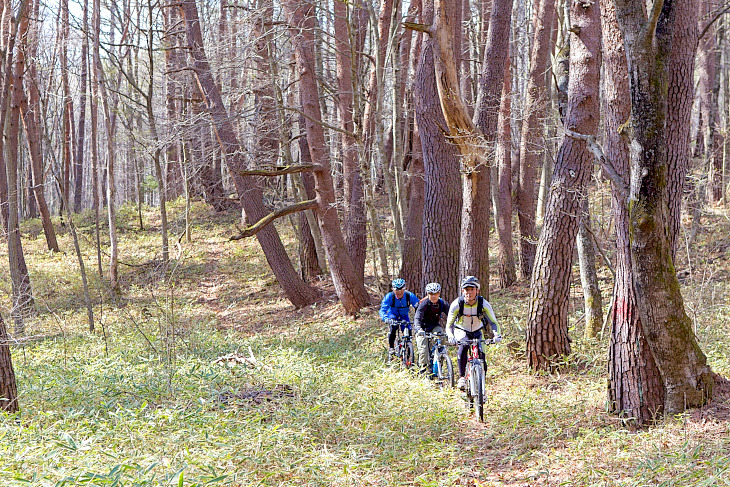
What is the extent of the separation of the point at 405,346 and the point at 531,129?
7455 millimetres

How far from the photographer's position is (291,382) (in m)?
8.56

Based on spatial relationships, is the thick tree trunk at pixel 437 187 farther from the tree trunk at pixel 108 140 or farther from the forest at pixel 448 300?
the tree trunk at pixel 108 140

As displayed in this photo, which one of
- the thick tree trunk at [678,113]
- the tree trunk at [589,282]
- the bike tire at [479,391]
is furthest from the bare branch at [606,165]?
the tree trunk at [589,282]

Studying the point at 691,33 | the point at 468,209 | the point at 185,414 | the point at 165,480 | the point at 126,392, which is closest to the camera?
the point at 165,480

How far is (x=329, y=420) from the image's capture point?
7113 millimetres

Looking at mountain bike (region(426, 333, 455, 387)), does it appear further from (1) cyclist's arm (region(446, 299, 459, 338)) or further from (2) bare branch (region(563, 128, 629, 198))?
(2) bare branch (region(563, 128, 629, 198))

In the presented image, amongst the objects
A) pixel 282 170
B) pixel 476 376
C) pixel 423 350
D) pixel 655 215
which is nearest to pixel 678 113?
pixel 655 215

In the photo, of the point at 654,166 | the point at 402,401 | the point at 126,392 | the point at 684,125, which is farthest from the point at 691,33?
the point at 126,392

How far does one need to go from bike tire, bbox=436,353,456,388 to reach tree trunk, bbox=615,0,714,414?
127 inches

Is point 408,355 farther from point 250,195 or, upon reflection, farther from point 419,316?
point 250,195

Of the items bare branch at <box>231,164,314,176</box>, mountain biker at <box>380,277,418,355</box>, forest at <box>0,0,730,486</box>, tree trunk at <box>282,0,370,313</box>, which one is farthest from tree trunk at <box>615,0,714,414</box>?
tree trunk at <box>282,0,370,313</box>

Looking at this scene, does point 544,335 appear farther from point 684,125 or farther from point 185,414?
point 185,414

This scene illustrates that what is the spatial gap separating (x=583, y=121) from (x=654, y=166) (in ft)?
10.0

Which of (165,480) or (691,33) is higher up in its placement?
(691,33)
